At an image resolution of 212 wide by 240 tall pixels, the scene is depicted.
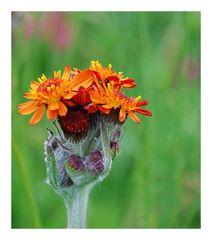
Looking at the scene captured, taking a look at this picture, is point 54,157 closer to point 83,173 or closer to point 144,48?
point 83,173

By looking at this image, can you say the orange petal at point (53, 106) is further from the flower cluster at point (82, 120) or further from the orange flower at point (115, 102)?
the orange flower at point (115, 102)

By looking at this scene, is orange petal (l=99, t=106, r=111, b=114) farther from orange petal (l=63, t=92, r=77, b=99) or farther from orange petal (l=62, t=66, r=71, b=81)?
orange petal (l=62, t=66, r=71, b=81)

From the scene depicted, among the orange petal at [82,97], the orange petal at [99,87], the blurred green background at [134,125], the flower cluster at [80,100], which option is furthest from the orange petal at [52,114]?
the blurred green background at [134,125]

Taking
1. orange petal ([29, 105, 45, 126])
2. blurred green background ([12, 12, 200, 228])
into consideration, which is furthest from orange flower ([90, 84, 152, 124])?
blurred green background ([12, 12, 200, 228])

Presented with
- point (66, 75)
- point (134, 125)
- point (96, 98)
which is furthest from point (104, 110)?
point (134, 125)
